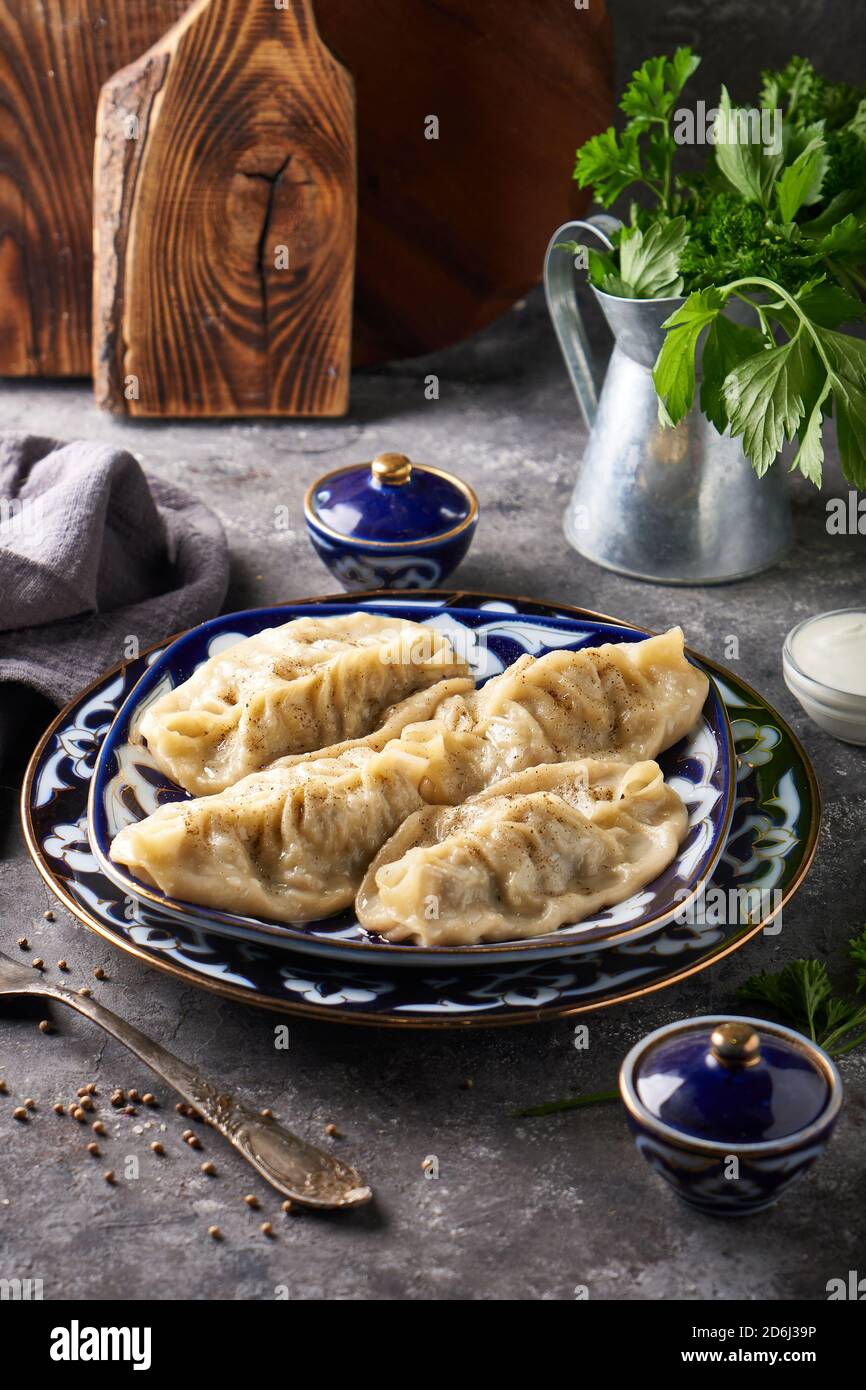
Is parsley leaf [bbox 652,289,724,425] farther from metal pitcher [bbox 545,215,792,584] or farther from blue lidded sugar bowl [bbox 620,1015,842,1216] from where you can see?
blue lidded sugar bowl [bbox 620,1015,842,1216]

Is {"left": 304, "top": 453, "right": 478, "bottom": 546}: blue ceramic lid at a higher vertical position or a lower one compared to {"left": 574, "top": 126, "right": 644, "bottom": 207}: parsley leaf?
lower

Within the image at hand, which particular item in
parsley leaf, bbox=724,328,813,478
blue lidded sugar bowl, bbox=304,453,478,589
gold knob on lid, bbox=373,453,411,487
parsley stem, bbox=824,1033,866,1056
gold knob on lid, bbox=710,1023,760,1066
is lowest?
parsley stem, bbox=824,1033,866,1056

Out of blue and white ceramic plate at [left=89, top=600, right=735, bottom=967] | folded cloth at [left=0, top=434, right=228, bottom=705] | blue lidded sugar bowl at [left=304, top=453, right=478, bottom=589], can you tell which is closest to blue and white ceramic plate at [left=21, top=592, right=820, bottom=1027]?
blue and white ceramic plate at [left=89, top=600, right=735, bottom=967]

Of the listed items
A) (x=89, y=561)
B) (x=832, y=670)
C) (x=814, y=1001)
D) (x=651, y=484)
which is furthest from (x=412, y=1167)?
(x=651, y=484)

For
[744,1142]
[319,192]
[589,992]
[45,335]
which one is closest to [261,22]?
[319,192]

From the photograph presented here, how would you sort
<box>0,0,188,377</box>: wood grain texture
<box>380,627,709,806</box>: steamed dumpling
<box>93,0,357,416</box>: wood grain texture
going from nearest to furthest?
1. <box>380,627,709,806</box>: steamed dumpling
2. <box>93,0,357,416</box>: wood grain texture
3. <box>0,0,188,377</box>: wood grain texture

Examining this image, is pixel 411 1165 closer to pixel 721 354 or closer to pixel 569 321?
pixel 721 354
